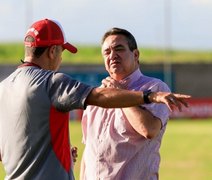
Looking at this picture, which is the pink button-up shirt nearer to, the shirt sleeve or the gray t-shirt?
the gray t-shirt

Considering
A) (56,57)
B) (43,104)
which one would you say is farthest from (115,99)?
(56,57)

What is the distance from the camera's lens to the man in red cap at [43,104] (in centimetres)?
567

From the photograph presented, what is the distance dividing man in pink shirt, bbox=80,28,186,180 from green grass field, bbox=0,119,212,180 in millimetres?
10108

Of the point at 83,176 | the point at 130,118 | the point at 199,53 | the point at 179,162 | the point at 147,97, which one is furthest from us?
the point at 199,53

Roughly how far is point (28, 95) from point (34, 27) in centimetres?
57

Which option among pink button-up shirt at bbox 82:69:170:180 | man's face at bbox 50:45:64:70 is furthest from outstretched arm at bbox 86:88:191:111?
pink button-up shirt at bbox 82:69:170:180

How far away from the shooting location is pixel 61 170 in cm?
585

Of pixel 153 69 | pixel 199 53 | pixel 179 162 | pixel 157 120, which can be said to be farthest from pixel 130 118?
pixel 199 53

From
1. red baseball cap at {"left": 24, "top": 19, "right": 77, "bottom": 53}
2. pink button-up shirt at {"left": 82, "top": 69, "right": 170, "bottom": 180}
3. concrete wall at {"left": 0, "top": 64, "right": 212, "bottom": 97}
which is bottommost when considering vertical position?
concrete wall at {"left": 0, "top": 64, "right": 212, "bottom": 97}

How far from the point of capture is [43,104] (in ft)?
19.0

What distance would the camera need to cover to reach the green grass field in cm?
1834

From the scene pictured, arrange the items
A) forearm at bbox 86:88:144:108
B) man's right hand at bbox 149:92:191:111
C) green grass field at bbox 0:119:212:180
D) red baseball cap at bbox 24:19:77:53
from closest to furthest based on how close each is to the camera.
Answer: man's right hand at bbox 149:92:191:111 → forearm at bbox 86:88:144:108 → red baseball cap at bbox 24:19:77:53 → green grass field at bbox 0:119:212:180

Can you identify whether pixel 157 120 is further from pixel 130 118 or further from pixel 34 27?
pixel 34 27

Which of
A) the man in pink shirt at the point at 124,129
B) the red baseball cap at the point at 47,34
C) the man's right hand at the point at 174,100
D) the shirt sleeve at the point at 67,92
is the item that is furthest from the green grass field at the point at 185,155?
the man's right hand at the point at 174,100
